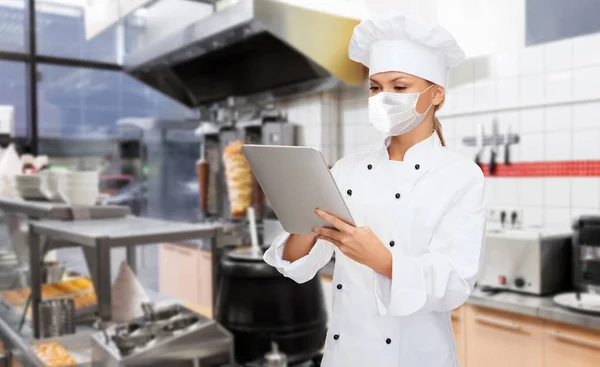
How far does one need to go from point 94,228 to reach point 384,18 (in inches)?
45.3

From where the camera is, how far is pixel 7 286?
2643 millimetres

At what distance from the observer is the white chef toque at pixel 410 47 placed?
112 cm

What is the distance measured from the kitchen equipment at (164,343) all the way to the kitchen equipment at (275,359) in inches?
4.9

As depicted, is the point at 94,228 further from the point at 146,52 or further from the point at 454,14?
the point at 146,52

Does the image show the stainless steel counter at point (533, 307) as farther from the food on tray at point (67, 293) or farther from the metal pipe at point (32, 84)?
the metal pipe at point (32, 84)

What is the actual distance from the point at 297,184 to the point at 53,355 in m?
1.17

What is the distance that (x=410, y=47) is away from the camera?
3.69 feet

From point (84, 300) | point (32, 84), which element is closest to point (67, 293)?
point (84, 300)

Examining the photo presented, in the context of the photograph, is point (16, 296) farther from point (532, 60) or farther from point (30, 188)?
point (532, 60)

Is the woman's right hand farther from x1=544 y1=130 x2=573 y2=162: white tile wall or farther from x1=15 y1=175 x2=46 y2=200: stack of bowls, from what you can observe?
x1=544 y1=130 x2=573 y2=162: white tile wall

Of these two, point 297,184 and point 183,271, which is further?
point 183,271

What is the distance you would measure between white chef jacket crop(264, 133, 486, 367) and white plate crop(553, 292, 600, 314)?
1.22 m

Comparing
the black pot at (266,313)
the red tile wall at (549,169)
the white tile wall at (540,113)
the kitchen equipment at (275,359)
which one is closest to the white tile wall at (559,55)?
the white tile wall at (540,113)

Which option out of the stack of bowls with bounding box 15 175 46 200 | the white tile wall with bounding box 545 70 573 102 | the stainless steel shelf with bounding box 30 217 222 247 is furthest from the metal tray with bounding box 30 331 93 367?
the white tile wall with bounding box 545 70 573 102
